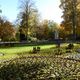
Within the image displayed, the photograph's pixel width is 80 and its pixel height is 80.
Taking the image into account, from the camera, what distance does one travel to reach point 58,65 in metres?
14.3

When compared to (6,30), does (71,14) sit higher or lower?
higher

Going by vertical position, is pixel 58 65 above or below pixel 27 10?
below

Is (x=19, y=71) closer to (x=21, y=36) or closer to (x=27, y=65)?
(x=27, y=65)

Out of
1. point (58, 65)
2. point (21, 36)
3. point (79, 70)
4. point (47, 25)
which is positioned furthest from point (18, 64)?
point (47, 25)

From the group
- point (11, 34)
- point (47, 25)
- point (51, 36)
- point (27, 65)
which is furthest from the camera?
point (47, 25)

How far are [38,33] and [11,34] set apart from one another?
22291 millimetres

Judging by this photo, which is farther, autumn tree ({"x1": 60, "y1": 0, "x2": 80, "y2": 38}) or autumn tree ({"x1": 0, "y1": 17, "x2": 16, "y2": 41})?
autumn tree ({"x1": 0, "y1": 17, "x2": 16, "y2": 41})

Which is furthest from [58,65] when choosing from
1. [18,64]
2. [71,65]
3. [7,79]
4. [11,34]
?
[11,34]

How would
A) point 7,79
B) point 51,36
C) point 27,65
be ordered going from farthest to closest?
point 51,36
point 27,65
point 7,79

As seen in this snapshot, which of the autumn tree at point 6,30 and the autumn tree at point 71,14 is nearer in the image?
the autumn tree at point 71,14

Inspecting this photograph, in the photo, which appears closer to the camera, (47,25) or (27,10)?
(27,10)

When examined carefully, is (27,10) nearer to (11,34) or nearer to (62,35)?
(11,34)

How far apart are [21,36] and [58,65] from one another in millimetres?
65076

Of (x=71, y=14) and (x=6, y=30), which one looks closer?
(x=71, y=14)
